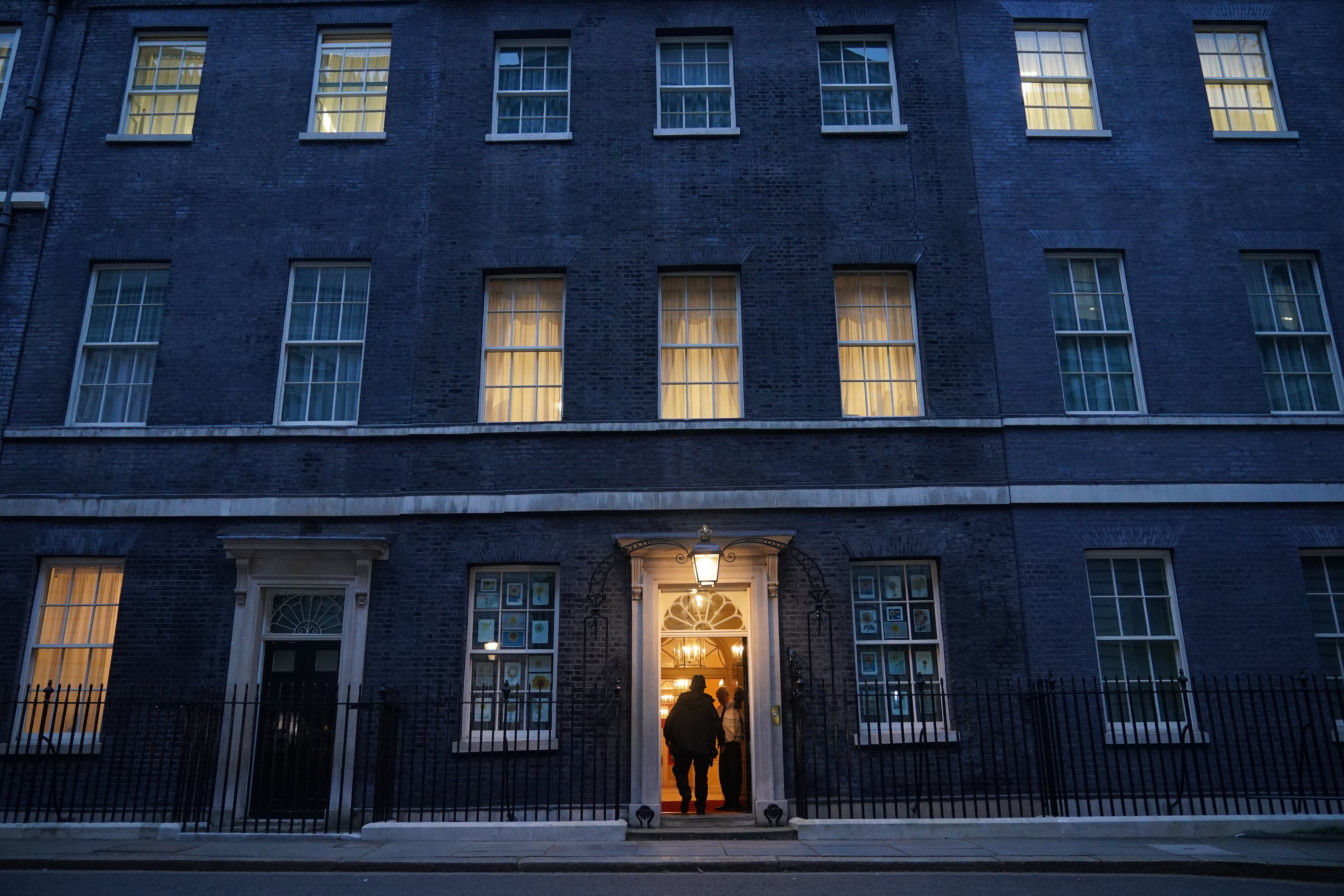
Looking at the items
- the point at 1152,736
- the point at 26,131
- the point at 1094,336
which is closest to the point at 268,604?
Result: the point at 26,131

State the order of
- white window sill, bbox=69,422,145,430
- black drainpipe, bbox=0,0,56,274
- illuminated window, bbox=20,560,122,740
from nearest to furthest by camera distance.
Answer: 1. illuminated window, bbox=20,560,122,740
2. white window sill, bbox=69,422,145,430
3. black drainpipe, bbox=0,0,56,274

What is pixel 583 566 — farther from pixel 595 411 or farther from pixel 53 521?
pixel 53 521

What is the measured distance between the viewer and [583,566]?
11016 millimetres

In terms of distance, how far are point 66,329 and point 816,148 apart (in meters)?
10.7

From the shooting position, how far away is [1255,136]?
1252 centimetres

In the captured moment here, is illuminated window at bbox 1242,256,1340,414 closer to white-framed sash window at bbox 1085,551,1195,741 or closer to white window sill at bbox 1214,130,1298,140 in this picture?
white window sill at bbox 1214,130,1298,140

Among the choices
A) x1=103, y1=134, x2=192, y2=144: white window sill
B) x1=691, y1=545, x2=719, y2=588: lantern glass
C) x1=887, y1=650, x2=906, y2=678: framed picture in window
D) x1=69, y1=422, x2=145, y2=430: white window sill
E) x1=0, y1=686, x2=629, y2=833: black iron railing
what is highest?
x1=103, y1=134, x2=192, y2=144: white window sill

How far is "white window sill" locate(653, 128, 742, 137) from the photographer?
12477 millimetres

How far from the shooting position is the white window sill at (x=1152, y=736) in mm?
10289

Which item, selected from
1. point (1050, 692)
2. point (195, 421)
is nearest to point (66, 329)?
point (195, 421)

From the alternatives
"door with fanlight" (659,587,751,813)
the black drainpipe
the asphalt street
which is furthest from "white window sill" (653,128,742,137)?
the asphalt street

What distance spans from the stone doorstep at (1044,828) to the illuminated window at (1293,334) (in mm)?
5498

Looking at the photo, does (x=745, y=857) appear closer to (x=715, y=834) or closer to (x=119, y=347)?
(x=715, y=834)

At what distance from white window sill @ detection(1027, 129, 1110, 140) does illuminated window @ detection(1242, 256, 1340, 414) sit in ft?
8.44
